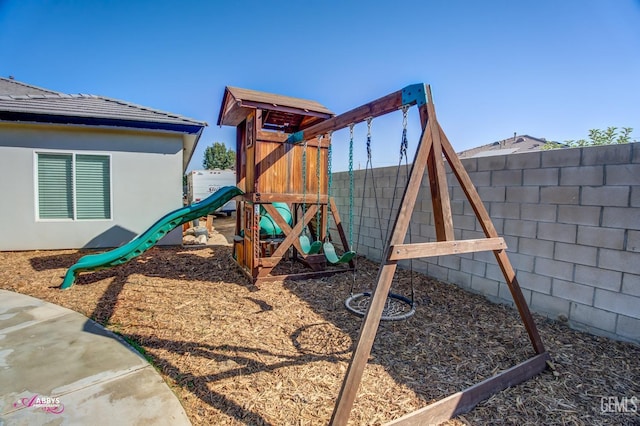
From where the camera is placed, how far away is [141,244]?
4688 mm

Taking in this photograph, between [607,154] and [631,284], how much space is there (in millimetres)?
1200

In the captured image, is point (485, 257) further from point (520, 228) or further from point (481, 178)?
point (481, 178)

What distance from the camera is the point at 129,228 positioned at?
6.94 meters

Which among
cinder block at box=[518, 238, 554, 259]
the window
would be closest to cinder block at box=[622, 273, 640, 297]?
cinder block at box=[518, 238, 554, 259]

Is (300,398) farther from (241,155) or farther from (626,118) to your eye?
(626,118)

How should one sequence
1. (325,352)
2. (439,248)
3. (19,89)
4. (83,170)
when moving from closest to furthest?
(439,248), (325,352), (83,170), (19,89)

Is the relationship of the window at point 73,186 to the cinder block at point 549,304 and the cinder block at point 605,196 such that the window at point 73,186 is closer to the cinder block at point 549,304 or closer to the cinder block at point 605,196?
the cinder block at point 549,304

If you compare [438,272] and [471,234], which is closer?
[471,234]

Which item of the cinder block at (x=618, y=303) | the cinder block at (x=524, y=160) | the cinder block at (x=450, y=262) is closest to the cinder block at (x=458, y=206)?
the cinder block at (x=450, y=262)

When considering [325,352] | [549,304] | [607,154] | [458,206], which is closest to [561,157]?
[607,154]

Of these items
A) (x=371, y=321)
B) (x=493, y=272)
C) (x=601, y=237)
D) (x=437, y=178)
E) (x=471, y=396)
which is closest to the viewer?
(x=371, y=321)

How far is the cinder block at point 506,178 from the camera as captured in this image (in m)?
3.60

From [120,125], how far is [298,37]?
4370mm

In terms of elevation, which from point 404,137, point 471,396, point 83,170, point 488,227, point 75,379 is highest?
point 404,137
